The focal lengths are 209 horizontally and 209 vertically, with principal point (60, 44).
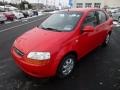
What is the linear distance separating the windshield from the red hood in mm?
327

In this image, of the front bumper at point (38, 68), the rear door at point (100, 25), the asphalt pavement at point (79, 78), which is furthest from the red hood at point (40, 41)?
the rear door at point (100, 25)

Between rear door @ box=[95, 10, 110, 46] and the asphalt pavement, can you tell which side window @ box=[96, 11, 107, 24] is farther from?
the asphalt pavement

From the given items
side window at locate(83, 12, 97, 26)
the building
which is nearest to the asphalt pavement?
side window at locate(83, 12, 97, 26)

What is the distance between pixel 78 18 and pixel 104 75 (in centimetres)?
172

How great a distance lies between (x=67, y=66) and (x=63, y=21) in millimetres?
1440

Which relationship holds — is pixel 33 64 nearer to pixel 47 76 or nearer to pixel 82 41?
pixel 47 76

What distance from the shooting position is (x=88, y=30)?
549cm

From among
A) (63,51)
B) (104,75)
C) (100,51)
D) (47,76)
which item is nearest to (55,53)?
(63,51)

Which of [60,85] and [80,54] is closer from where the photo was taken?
[60,85]

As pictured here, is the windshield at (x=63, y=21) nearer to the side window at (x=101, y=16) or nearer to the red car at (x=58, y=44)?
the red car at (x=58, y=44)

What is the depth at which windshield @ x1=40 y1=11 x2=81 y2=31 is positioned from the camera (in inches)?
225

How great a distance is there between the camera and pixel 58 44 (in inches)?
192

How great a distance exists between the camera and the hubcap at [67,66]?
516cm

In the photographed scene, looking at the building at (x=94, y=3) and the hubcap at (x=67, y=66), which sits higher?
the building at (x=94, y=3)
